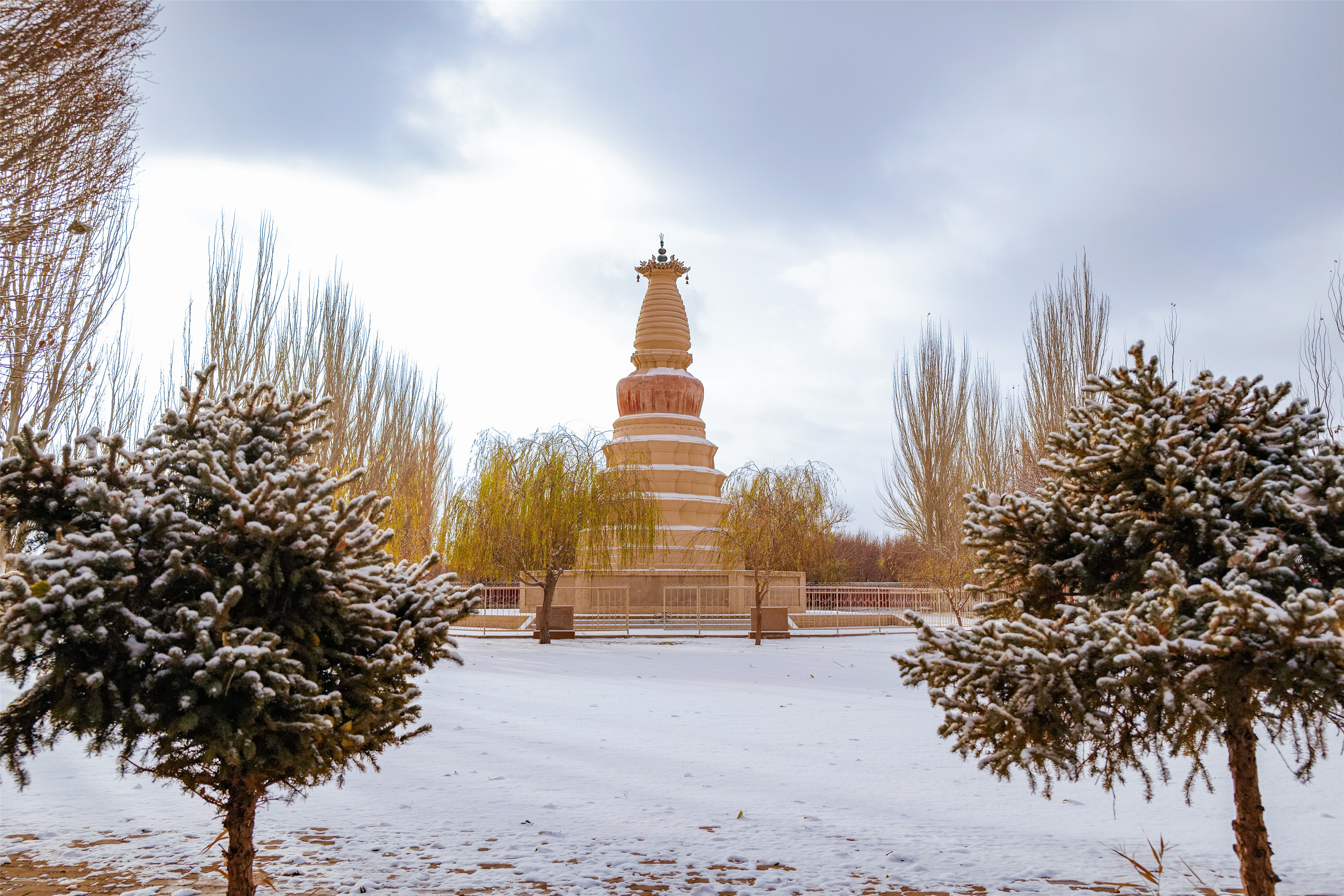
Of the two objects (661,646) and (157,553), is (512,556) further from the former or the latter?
(157,553)

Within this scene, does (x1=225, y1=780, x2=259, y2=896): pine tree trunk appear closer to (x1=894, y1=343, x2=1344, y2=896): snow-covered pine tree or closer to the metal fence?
(x1=894, y1=343, x2=1344, y2=896): snow-covered pine tree

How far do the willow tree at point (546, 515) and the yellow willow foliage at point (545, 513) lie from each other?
0.02 meters

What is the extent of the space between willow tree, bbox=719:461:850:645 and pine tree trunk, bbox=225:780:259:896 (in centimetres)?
1719

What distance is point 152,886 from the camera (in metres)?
4.39

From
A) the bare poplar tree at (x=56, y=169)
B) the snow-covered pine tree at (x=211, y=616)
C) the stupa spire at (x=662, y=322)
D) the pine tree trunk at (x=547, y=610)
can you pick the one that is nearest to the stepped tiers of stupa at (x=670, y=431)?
the stupa spire at (x=662, y=322)

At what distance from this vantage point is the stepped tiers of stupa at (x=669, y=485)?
981 inches

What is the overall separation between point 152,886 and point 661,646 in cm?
1550

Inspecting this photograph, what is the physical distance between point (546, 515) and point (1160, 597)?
711 inches

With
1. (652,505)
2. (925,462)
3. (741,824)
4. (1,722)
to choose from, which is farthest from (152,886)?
(925,462)

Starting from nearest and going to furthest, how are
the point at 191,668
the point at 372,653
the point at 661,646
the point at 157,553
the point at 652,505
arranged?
the point at 191,668 → the point at 157,553 → the point at 372,653 → the point at 661,646 → the point at 652,505

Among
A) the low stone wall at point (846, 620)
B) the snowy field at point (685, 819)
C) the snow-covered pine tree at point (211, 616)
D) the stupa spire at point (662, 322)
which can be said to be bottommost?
the low stone wall at point (846, 620)

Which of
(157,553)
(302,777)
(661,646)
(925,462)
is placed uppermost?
(925,462)

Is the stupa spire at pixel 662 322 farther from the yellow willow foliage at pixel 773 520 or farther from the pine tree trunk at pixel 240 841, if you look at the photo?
the pine tree trunk at pixel 240 841

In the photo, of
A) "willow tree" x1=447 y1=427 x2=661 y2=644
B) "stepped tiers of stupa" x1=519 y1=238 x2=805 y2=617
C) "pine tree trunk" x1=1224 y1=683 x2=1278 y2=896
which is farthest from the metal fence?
"pine tree trunk" x1=1224 y1=683 x2=1278 y2=896
